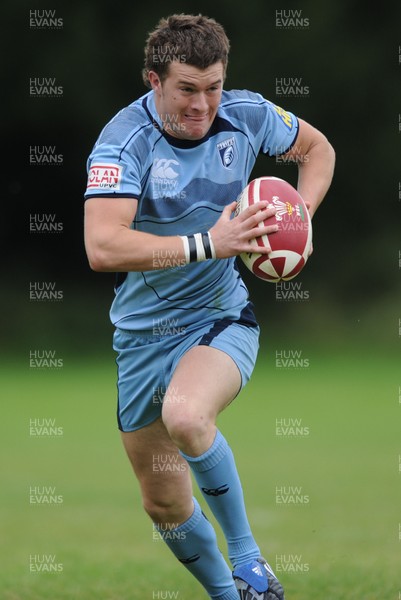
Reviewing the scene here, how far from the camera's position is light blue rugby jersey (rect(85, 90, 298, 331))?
4.37 metres

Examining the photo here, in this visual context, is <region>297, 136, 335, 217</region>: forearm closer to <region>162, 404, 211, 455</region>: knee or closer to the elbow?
the elbow

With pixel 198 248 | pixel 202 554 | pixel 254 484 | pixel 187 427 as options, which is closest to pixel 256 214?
pixel 198 248

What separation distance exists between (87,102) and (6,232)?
7.61 feet

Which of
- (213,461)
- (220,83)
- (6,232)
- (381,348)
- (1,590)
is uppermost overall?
(220,83)

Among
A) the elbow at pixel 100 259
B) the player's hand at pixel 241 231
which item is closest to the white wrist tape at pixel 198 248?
the player's hand at pixel 241 231

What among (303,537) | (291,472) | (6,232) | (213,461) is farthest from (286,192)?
(6,232)

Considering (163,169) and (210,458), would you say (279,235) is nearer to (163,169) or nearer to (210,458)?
(163,169)

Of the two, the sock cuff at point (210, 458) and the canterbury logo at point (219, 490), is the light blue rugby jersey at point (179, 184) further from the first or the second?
the canterbury logo at point (219, 490)

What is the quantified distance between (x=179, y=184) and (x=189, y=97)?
373 millimetres

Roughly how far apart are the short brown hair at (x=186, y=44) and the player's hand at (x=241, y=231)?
1.97 ft

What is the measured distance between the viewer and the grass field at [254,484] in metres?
5.53

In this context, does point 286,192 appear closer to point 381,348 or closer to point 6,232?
point 381,348

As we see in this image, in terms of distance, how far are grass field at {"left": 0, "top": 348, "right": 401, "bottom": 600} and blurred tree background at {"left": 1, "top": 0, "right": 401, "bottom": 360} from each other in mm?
1950

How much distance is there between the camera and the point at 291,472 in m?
8.72
